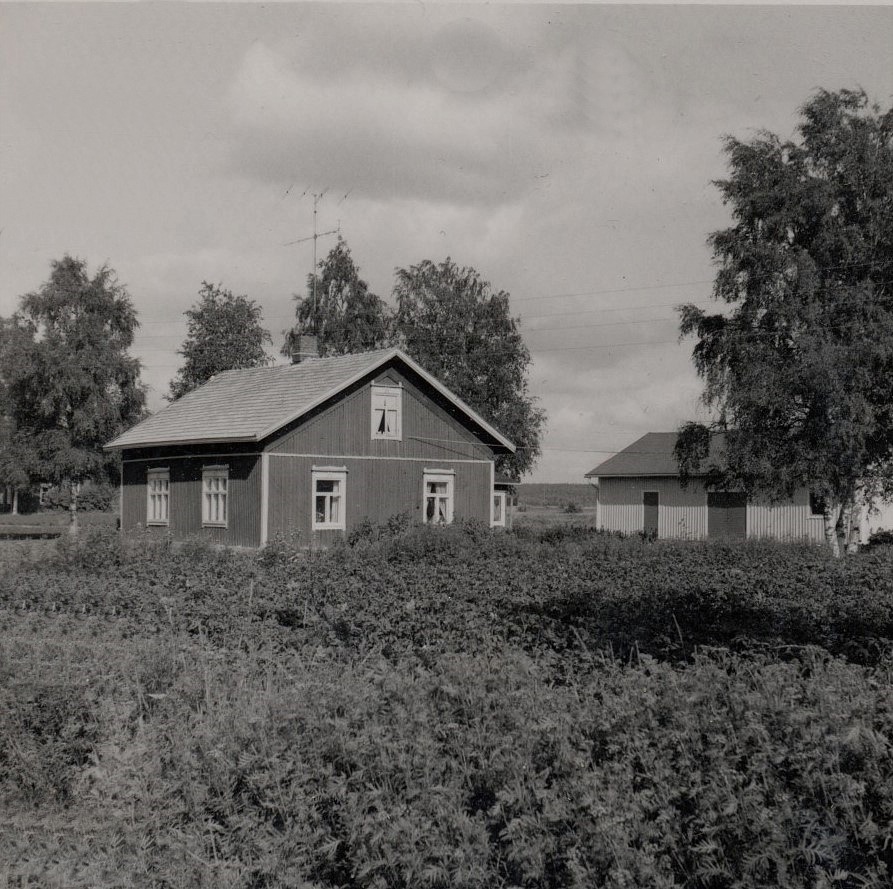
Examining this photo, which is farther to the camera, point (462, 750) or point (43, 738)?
point (43, 738)

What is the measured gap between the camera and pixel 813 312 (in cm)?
2378

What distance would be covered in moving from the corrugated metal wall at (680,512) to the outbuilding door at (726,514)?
8.2 inches

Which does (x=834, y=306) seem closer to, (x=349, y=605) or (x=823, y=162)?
(x=823, y=162)

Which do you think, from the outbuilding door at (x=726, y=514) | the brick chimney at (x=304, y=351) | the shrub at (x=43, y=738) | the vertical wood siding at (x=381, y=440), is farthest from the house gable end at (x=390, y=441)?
the shrub at (x=43, y=738)

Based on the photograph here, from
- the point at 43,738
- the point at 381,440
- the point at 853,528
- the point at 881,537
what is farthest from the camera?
the point at 881,537

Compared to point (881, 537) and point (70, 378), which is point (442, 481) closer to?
point (881, 537)

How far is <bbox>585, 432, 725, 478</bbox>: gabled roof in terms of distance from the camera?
37406 millimetres

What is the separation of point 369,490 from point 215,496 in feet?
12.9

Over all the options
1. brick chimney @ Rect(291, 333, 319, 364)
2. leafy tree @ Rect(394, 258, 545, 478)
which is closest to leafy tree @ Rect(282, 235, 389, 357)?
leafy tree @ Rect(394, 258, 545, 478)

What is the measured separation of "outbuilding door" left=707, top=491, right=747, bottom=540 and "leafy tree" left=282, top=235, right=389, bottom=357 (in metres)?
16.9

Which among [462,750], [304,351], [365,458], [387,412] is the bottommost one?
[462,750]

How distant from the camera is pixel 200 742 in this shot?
503cm

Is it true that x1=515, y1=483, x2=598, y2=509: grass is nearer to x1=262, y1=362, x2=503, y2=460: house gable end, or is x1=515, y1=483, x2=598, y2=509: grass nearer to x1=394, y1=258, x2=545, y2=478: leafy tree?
x1=394, y1=258, x2=545, y2=478: leafy tree

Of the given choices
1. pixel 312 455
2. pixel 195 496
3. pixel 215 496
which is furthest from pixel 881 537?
pixel 195 496
